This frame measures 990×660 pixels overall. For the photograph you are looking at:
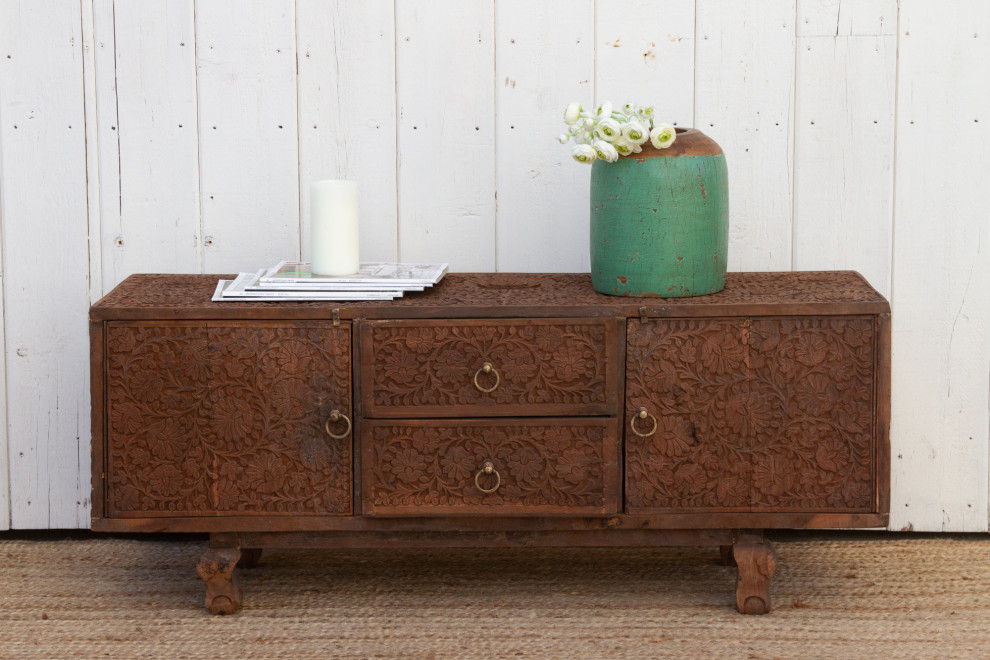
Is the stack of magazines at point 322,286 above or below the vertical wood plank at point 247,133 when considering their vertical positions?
below

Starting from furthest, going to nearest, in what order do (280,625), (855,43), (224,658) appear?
(855,43) → (280,625) → (224,658)

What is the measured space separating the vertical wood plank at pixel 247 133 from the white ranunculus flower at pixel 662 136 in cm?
68

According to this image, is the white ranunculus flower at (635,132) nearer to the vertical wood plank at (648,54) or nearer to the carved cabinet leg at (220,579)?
the vertical wood plank at (648,54)

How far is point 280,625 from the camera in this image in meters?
1.75

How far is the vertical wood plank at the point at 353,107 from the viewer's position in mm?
1982

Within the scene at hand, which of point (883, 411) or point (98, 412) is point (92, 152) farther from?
point (883, 411)

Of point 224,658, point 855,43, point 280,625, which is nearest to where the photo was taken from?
point 224,658

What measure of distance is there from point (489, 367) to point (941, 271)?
91 centimetres

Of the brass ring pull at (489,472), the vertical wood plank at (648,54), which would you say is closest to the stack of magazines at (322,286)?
the brass ring pull at (489,472)

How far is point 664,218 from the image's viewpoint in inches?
67.1

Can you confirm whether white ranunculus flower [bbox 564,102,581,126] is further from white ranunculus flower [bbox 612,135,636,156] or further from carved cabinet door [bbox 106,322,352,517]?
carved cabinet door [bbox 106,322,352,517]

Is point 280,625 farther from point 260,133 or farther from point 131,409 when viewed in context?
point 260,133

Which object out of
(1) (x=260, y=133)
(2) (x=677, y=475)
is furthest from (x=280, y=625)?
(1) (x=260, y=133)

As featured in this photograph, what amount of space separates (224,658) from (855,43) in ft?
4.76
